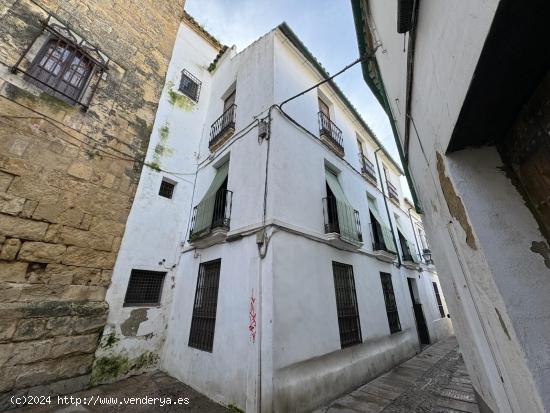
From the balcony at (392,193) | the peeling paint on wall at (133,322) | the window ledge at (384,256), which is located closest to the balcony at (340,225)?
the window ledge at (384,256)

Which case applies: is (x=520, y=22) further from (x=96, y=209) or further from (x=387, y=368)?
(x=387, y=368)

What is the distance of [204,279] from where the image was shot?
5473 millimetres

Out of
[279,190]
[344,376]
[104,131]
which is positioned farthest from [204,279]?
[104,131]

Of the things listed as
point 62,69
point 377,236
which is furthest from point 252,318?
point 62,69

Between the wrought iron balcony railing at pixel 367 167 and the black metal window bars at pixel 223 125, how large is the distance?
211 inches

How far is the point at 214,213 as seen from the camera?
591 centimetres

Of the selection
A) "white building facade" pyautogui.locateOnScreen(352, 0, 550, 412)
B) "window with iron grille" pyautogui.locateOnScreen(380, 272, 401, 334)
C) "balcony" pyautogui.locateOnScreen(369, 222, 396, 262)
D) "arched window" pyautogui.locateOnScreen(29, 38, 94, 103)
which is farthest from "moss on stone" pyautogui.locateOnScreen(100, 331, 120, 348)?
"balcony" pyautogui.locateOnScreen(369, 222, 396, 262)

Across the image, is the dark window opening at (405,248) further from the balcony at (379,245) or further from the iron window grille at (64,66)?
the iron window grille at (64,66)

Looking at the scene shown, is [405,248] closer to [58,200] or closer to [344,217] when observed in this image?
[344,217]

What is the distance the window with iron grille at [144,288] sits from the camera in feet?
18.1

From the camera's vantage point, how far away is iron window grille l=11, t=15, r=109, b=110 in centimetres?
512

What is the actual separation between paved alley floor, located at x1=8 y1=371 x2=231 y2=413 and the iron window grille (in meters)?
6.14

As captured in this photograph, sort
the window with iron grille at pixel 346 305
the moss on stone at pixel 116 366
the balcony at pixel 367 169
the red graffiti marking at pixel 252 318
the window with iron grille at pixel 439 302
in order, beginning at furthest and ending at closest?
the window with iron grille at pixel 439 302, the balcony at pixel 367 169, the window with iron grille at pixel 346 305, the moss on stone at pixel 116 366, the red graffiti marking at pixel 252 318

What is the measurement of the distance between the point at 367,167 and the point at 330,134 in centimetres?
333
